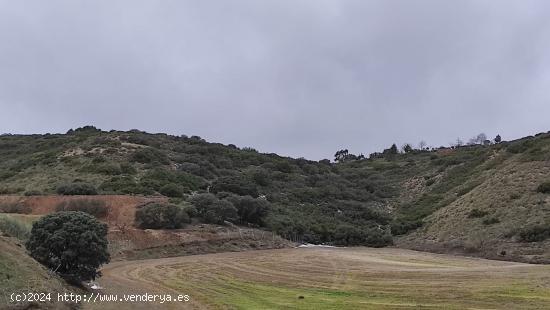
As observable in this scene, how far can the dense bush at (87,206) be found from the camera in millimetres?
40250

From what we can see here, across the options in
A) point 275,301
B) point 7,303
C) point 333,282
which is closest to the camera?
point 7,303

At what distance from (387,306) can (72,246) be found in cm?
1089

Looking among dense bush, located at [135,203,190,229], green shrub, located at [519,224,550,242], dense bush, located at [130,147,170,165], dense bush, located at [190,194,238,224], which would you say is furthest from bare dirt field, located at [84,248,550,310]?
dense bush, located at [130,147,170,165]

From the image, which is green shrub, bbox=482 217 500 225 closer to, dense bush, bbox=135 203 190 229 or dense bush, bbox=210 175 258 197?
dense bush, bbox=210 175 258 197

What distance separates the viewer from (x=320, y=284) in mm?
22453

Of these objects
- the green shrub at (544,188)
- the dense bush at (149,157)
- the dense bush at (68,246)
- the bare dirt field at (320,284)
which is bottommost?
the bare dirt field at (320,284)

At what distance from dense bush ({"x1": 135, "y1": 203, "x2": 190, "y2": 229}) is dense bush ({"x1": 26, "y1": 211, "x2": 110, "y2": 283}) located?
19.6m

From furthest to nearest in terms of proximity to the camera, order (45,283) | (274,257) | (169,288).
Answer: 1. (274,257)
2. (169,288)
3. (45,283)

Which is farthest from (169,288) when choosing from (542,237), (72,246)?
(542,237)

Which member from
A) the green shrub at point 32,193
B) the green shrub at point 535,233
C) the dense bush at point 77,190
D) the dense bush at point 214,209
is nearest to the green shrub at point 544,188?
the green shrub at point 535,233

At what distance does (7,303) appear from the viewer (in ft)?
42.4

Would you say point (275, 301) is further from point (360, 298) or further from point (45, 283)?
point (45, 283)

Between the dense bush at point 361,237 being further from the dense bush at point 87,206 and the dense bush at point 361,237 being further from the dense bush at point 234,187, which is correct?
the dense bush at point 87,206

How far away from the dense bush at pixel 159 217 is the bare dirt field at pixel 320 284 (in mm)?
7239
